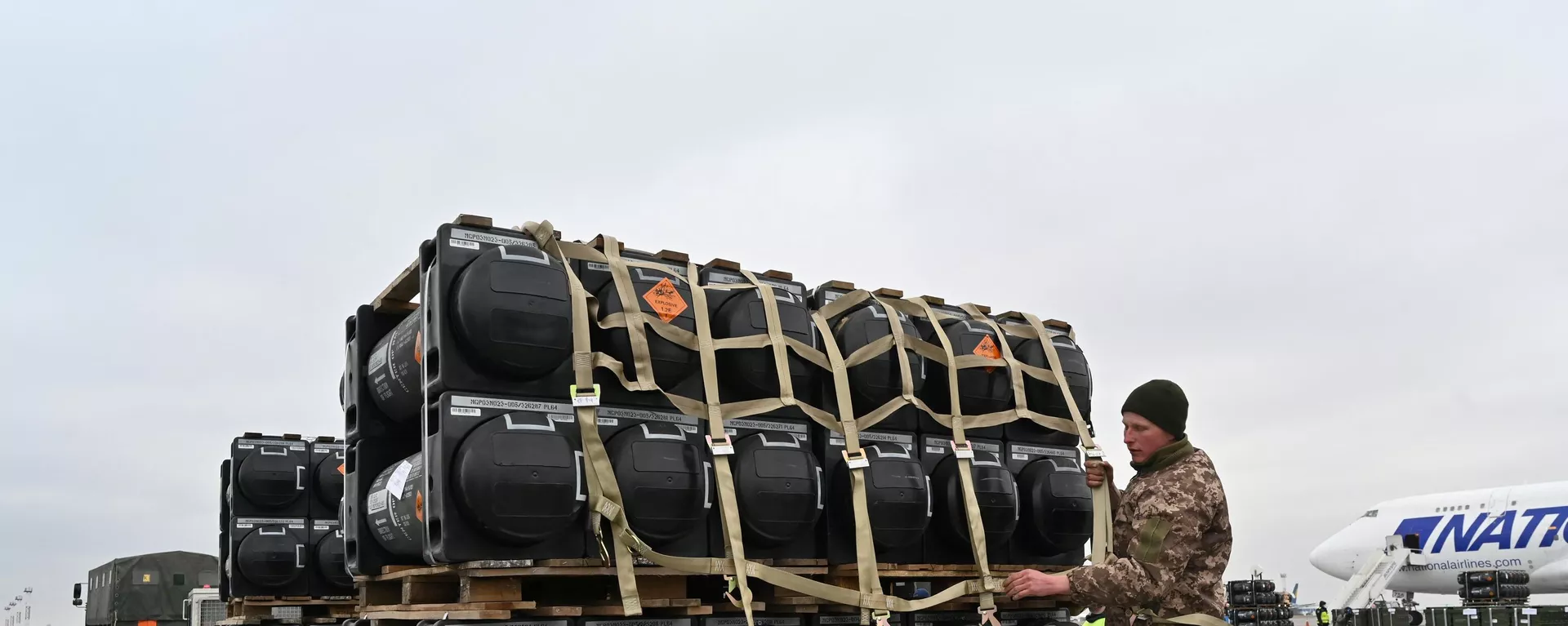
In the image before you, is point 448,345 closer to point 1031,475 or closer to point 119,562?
point 1031,475

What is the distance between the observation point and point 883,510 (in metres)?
5.70

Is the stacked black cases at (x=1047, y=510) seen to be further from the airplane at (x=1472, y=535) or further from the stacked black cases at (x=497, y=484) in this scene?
the airplane at (x=1472, y=535)

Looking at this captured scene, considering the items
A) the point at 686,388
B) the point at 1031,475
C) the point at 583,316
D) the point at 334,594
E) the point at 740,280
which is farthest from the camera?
the point at 334,594

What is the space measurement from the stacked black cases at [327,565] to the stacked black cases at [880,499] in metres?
5.07

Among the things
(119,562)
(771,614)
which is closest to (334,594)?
(771,614)

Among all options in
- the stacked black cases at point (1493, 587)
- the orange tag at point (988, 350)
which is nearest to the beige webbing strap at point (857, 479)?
the orange tag at point (988, 350)

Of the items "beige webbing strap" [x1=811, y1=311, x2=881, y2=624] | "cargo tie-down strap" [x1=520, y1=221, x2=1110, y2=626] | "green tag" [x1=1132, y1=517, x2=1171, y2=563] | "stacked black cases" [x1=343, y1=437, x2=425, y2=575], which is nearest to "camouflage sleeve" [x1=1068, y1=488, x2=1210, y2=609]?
"green tag" [x1=1132, y1=517, x2=1171, y2=563]

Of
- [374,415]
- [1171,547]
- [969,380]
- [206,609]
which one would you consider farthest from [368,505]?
[206,609]

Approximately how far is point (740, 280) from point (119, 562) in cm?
1587

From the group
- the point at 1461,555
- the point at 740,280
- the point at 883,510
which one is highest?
the point at 740,280

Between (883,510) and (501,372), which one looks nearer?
(501,372)

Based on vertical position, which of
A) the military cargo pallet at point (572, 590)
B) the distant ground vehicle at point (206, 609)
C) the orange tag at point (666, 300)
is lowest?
the distant ground vehicle at point (206, 609)

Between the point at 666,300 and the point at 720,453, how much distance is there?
0.74m

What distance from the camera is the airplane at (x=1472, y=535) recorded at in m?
29.0
